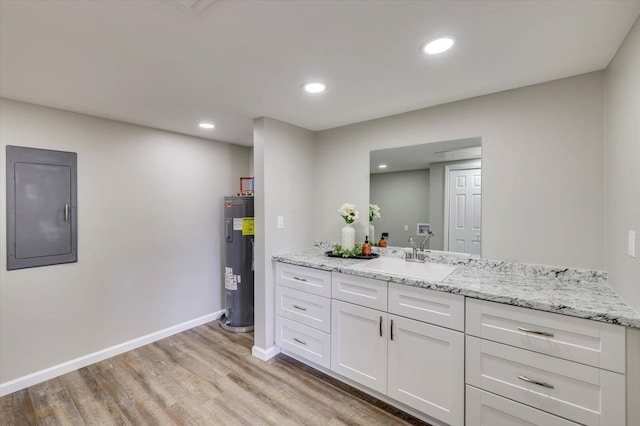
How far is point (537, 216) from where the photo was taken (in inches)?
76.9

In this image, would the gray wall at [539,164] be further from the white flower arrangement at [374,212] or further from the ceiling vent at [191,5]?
the ceiling vent at [191,5]

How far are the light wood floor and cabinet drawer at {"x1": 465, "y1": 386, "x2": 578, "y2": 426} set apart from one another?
17.8 inches

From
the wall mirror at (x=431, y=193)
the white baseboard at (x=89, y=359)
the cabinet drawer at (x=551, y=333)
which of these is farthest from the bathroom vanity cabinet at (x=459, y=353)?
the white baseboard at (x=89, y=359)

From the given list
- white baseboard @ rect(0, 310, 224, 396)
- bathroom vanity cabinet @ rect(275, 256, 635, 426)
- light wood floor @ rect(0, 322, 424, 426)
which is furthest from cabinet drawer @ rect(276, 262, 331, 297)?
white baseboard @ rect(0, 310, 224, 396)

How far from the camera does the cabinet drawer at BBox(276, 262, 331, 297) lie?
91.6 inches

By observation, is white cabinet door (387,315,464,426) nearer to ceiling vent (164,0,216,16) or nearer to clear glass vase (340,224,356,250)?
clear glass vase (340,224,356,250)

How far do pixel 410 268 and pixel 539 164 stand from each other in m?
1.15

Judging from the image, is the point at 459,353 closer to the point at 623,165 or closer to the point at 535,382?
the point at 535,382

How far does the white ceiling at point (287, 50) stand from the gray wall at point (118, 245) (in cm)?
41

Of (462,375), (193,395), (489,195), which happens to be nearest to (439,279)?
(462,375)

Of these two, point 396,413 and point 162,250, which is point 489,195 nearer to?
point 396,413

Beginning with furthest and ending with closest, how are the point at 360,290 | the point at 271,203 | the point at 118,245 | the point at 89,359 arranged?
the point at 118,245
the point at 271,203
the point at 89,359
the point at 360,290

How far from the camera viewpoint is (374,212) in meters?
2.78

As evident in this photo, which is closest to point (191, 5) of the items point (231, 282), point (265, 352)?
point (265, 352)
